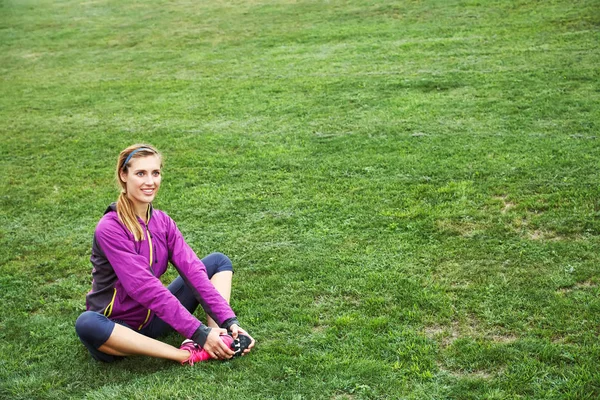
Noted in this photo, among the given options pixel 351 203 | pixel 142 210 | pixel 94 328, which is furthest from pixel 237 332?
pixel 351 203

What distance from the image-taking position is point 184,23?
838 inches

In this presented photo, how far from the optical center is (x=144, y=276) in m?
4.26

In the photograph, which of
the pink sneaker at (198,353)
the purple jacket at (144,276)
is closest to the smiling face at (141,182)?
the purple jacket at (144,276)

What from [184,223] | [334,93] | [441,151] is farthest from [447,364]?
[334,93]

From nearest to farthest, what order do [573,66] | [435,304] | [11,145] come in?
[435,304], [11,145], [573,66]

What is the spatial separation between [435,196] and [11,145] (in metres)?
7.48

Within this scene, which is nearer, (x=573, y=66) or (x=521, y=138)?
(x=521, y=138)

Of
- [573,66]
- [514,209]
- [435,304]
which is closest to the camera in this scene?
[435,304]

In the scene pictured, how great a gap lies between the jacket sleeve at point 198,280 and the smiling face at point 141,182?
31cm

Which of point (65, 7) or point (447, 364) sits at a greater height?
point (65, 7)

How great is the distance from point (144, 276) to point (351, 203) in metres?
3.34

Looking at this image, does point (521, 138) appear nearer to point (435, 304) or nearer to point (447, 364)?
point (435, 304)

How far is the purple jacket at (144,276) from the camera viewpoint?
4258mm

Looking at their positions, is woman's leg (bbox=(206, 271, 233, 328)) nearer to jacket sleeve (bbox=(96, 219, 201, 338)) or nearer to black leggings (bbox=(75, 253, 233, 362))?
black leggings (bbox=(75, 253, 233, 362))
